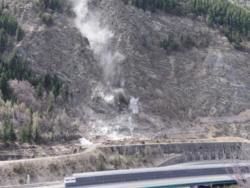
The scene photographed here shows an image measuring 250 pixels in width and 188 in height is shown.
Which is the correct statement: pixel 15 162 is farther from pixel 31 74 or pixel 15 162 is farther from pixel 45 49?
pixel 45 49

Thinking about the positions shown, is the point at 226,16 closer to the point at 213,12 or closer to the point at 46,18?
A: the point at 213,12

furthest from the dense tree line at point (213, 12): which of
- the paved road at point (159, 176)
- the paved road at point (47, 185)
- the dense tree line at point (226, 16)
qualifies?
the paved road at point (47, 185)

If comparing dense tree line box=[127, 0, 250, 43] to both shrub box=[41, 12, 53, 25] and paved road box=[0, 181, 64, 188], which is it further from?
paved road box=[0, 181, 64, 188]

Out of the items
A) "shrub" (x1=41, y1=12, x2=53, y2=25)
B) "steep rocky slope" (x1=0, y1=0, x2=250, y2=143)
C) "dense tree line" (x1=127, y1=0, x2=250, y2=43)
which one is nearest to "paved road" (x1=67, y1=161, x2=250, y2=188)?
"steep rocky slope" (x1=0, y1=0, x2=250, y2=143)

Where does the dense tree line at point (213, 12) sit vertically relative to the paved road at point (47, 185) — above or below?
above

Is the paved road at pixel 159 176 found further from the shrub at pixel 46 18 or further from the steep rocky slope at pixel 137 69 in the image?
the shrub at pixel 46 18

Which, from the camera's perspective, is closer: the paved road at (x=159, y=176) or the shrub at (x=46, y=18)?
the paved road at (x=159, y=176)

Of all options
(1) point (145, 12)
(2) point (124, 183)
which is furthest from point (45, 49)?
(2) point (124, 183)
